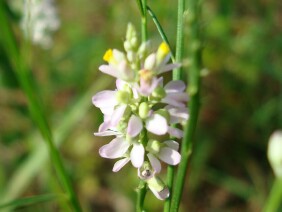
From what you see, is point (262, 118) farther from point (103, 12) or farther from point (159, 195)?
point (159, 195)

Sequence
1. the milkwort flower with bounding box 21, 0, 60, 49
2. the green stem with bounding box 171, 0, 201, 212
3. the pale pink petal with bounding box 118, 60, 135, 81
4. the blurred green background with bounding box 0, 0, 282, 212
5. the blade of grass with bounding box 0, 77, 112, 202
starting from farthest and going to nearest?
1. the blurred green background with bounding box 0, 0, 282, 212
2. the milkwort flower with bounding box 21, 0, 60, 49
3. the blade of grass with bounding box 0, 77, 112, 202
4. the pale pink petal with bounding box 118, 60, 135, 81
5. the green stem with bounding box 171, 0, 201, 212

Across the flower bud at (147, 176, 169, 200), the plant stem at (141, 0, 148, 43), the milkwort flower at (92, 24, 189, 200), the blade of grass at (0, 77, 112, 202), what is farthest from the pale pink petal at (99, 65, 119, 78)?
the blade of grass at (0, 77, 112, 202)

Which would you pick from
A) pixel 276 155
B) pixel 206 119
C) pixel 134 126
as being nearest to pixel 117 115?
pixel 134 126

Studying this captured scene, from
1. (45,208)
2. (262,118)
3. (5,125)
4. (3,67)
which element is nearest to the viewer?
(3,67)

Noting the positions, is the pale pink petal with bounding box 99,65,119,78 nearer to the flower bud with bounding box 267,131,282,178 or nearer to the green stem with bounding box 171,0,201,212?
the green stem with bounding box 171,0,201,212

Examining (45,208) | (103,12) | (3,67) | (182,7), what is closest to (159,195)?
(182,7)

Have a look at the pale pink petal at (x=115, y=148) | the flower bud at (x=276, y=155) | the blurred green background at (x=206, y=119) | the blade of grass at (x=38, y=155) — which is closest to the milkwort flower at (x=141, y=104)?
the pale pink petal at (x=115, y=148)
